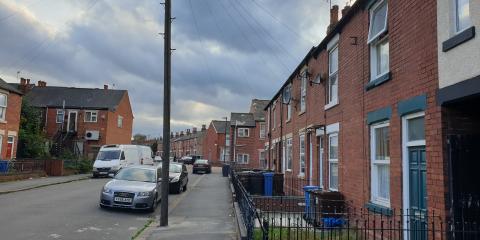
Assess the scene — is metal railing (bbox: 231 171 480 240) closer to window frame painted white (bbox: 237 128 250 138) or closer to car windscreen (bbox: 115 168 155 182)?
car windscreen (bbox: 115 168 155 182)

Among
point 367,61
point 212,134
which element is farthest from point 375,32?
point 212,134

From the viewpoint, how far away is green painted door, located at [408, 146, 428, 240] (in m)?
7.43

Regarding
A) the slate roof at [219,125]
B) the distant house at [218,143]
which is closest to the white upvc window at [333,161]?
the distant house at [218,143]

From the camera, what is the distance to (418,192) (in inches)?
304

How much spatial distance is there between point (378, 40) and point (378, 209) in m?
3.60

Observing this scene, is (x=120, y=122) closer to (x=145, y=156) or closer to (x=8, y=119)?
(x=145, y=156)

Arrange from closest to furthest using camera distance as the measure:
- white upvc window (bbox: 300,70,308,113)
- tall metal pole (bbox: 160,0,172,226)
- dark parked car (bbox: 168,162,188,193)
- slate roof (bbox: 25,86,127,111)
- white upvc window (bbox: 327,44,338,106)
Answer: tall metal pole (bbox: 160,0,172,226)
white upvc window (bbox: 327,44,338,106)
white upvc window (bbox: 300,70,308,113)
dark parked car (bbox: 168,162,188,193)
slate roof (bbox: 25,86,127,111)

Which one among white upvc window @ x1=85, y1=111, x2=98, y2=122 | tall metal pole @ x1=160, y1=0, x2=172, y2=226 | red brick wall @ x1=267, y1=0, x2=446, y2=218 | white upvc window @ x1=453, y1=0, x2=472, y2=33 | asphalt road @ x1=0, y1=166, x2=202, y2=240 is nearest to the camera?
white upvc window @ x1=453, y1=0, x2=472, y2=33

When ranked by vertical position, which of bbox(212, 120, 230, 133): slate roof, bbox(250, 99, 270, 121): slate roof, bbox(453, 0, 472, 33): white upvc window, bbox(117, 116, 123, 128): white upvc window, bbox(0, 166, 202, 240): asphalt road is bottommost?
bbox(0, 166, 202, 240): asphalt road

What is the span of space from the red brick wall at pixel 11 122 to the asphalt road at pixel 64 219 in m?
16.7

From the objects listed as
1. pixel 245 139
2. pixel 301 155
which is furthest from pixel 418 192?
pixel 245 139

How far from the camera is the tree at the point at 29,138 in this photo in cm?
3797

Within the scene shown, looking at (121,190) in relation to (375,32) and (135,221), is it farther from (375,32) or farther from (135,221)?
(375,32)

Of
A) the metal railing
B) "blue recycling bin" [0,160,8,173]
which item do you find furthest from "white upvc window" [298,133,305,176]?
"blue recycling bin" [0,160,8,173]
